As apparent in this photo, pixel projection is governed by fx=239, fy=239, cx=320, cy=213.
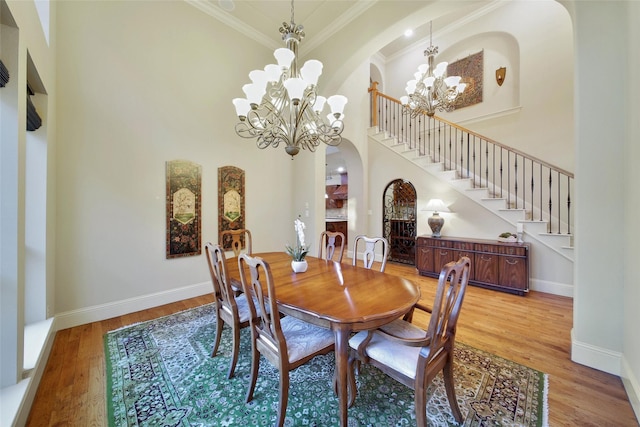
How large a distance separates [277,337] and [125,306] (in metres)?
2.61

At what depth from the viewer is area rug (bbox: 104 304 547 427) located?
4.73ft

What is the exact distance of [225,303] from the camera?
1.98 m

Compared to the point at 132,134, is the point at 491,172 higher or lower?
lower

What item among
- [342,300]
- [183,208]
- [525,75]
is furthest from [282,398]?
[525,75]

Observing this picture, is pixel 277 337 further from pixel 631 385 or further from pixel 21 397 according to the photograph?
pixel 631 385

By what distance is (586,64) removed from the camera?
194cm

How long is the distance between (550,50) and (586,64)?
3738 millimetres

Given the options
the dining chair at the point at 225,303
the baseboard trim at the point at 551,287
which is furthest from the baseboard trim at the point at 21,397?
the baseboard trim at the point at 551,287

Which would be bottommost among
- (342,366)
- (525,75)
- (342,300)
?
(342,366)

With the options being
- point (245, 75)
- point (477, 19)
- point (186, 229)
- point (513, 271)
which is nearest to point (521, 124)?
point (477, 19)

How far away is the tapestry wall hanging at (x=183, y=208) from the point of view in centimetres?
317

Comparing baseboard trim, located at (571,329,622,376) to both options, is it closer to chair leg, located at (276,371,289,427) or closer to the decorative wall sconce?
chair leg, located at (276,371,289,427)

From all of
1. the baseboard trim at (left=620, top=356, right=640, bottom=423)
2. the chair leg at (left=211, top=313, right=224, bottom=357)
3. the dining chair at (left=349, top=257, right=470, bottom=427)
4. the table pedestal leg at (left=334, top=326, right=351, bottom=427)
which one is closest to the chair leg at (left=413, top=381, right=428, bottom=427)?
the dining chair at (left=349, top=257, right=470, bottom=427)

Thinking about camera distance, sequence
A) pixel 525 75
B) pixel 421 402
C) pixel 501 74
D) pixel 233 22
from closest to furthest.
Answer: pixel 421 402
pixel 233 22
pixel 525 75
pixel 501 74
